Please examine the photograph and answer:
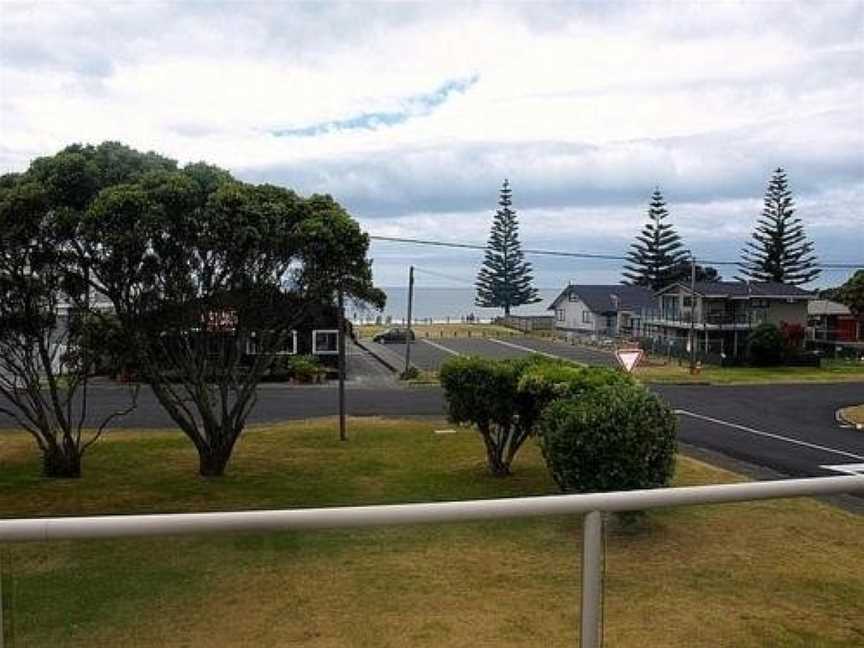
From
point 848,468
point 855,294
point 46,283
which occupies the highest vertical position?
point 855,294

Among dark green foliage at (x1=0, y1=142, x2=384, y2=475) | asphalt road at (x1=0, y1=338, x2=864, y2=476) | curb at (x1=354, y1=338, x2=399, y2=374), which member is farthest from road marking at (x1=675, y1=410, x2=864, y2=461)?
curb at (x1=354, y1=338, x2=399, y2=374)

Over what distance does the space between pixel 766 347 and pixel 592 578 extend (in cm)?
5084

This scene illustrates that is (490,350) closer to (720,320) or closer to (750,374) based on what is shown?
(720,320)

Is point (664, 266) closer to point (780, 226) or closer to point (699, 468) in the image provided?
point (780, 226)

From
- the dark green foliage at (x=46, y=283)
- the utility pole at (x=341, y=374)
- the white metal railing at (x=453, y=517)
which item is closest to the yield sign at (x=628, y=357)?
the utility pole at (x=341, y=374)

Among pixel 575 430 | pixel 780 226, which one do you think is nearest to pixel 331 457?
pixel 575 430

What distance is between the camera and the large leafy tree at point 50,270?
14391 millimetres

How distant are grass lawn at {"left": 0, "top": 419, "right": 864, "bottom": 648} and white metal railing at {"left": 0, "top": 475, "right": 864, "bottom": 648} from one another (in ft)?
0.18

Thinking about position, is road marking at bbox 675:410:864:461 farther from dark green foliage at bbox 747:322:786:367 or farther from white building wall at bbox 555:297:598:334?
white building wall at bbox 555:297:598:334

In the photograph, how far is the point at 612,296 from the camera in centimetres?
7775

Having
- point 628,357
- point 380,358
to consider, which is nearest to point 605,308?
point 380,358

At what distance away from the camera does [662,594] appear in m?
2.89

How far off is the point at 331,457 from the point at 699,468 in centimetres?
708

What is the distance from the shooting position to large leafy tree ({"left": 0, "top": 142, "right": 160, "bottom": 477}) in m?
14.4
